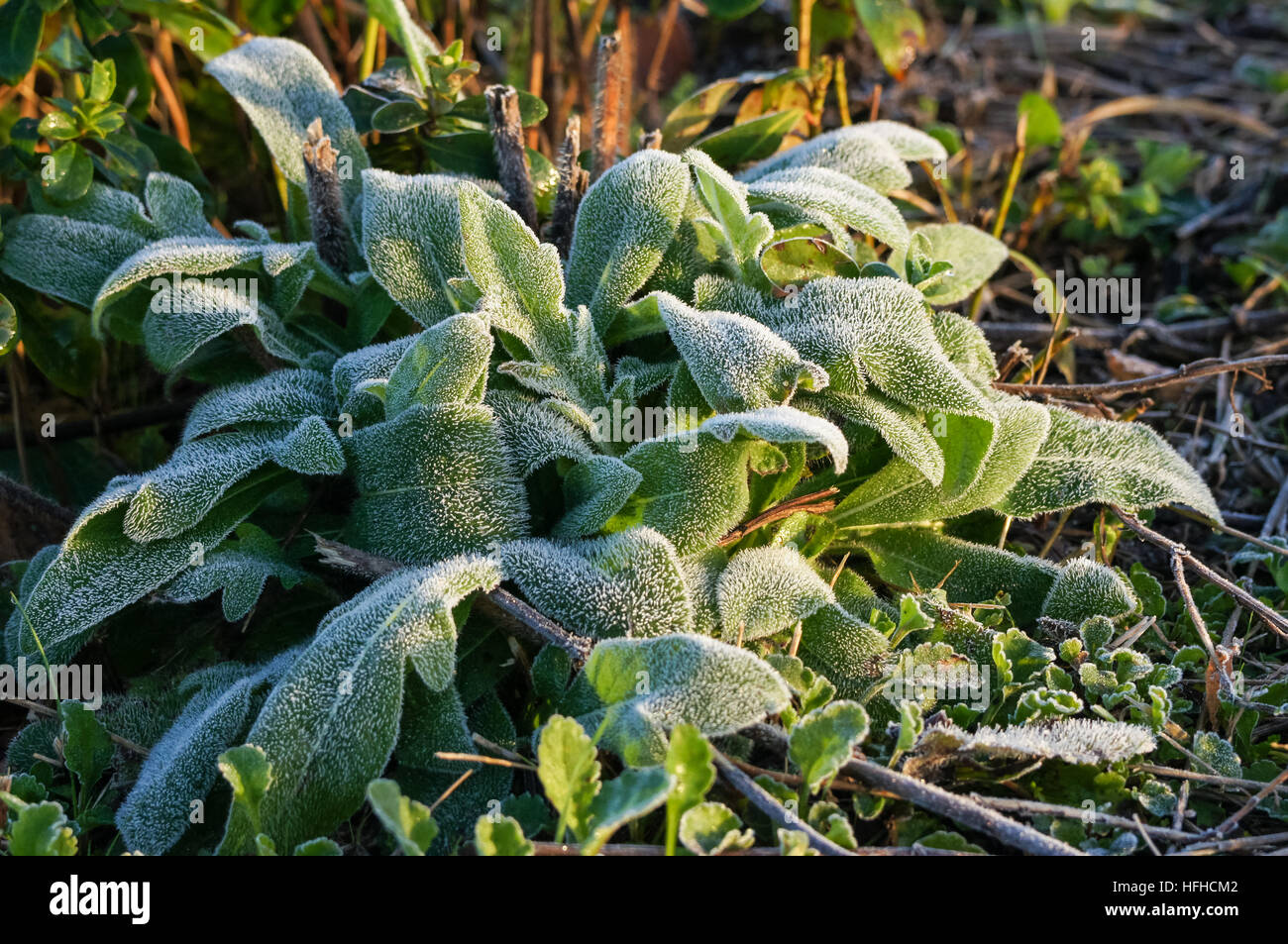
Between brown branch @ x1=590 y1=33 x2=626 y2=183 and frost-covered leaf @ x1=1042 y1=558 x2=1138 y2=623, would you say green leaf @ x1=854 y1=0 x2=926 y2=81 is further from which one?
frost-covered leaf @ x1=1042 y1=558 x2=1138 y2=623

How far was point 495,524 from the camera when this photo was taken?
1.70m

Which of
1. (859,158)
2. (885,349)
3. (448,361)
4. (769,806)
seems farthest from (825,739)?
(859,158)

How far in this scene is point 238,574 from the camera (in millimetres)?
1665

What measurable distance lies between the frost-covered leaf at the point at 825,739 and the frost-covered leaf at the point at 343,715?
0.46 m

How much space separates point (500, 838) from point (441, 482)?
559mm

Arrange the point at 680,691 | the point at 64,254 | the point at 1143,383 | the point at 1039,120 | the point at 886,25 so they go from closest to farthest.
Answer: the point at 680,691
the point at 64,254
the point at 1143,383
the point at 886,25
the point at 1039,120

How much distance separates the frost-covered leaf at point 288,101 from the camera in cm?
217

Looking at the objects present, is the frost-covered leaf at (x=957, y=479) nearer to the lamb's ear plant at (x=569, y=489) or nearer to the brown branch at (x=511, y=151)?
the lamb's ear plant at (x=569, y=489)

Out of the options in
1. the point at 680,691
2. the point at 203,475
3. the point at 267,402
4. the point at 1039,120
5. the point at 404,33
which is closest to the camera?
the point at 680,691

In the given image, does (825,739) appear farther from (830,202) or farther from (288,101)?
(288,101)

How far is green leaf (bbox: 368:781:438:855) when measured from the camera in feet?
4.22

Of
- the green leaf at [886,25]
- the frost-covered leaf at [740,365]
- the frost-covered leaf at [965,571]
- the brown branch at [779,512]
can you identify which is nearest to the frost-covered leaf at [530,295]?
the frost-covered leaf at [740,365]
